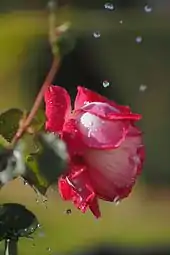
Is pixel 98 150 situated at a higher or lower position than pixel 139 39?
lower

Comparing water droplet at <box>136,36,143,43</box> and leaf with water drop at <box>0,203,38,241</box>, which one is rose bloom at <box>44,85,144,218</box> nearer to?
leaf with water drop at <box>0,203,38,241</box>

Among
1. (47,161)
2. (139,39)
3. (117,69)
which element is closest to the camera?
(47,161)

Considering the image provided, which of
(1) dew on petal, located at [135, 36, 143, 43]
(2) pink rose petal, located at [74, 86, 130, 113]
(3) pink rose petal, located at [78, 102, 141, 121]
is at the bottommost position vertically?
(3) pink rose petal, located at [78, 102, 141, 121]

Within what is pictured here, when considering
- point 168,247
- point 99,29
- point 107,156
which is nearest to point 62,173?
point 107,156

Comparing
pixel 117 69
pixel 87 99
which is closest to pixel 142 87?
pixel 117 69

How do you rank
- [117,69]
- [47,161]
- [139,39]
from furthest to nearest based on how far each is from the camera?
[139,39] < [117,69] < [47,161]

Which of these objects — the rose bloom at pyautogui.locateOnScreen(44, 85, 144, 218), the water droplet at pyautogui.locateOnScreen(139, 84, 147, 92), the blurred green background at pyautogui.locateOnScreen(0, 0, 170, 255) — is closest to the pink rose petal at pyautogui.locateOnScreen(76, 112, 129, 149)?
the rose bloom at pyautogui.locateOnScreen(44, 85, 144, 218)

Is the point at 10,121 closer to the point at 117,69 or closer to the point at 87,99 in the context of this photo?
the point at 87,99
